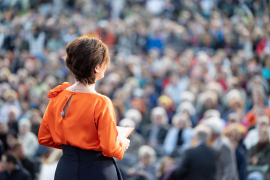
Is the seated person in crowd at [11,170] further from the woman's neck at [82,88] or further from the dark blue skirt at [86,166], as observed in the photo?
the woman's neck at [82,88]

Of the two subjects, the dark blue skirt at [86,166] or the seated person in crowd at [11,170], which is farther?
the seated person in crowd at [11,170]

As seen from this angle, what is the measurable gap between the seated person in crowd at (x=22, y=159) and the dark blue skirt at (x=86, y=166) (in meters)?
3.09

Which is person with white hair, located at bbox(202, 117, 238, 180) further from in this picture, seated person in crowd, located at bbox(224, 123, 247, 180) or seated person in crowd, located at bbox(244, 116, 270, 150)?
seated person in crowd, located at bbox(244, 116, 270, 150)

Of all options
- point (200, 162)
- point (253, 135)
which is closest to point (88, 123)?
point (200, 162)

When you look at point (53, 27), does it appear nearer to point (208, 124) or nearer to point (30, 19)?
point (30, 19)

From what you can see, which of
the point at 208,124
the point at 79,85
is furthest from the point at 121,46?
the point at 79,85

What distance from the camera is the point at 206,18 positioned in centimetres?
1223

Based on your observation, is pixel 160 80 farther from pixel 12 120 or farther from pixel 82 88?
pixel 82 88

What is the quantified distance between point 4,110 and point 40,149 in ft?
7.86

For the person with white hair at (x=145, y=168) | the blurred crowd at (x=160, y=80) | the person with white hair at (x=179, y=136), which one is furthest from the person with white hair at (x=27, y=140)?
the person with white hair at (x=179, y=136)

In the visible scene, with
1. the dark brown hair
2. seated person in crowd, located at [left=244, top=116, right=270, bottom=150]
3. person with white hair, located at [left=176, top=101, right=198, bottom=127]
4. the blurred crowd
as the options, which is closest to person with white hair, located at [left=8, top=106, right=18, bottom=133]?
the blurred crowd

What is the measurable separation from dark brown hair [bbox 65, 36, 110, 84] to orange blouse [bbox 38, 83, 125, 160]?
12cm

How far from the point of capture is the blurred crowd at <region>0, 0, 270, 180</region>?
170 inches

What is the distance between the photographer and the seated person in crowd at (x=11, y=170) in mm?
4066
